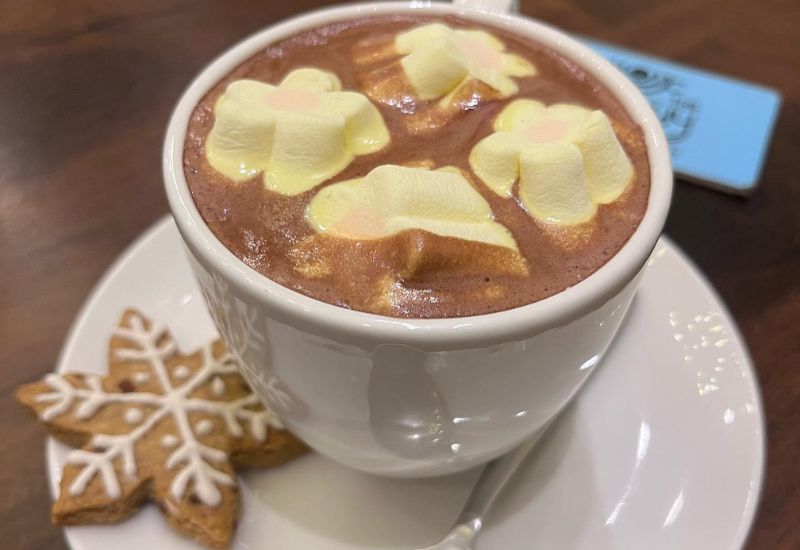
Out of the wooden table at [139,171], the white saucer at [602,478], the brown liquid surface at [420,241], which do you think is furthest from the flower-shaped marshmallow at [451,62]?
the wooden table at [139,171]

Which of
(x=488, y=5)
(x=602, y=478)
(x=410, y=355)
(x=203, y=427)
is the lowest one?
(x=602, y=478)

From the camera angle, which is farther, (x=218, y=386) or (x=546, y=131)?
(x=218, y=386)

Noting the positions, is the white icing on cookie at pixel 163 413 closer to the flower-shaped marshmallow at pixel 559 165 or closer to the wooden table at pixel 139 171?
the wooden table at pixel 139 171

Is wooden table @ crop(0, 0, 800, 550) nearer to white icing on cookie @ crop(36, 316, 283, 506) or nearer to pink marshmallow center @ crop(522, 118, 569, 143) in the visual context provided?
white icing on cookie @ crop(36, 316, 283, 506)

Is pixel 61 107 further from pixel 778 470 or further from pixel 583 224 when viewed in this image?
pixel 778 470

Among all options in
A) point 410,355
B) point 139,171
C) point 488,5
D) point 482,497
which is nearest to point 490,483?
point 482,497

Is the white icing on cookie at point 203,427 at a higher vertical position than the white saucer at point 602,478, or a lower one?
higher

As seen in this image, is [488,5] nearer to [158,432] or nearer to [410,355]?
[410,355]
